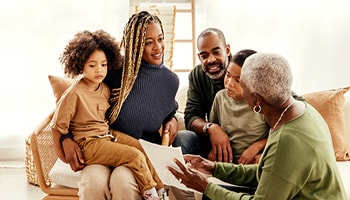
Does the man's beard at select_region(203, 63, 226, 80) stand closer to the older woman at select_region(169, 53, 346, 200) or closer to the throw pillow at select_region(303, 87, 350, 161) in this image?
the throw pillow at select_region(303, 87, 350, 161)

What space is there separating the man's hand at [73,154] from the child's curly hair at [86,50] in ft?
1.07

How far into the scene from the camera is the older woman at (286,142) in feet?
5.28

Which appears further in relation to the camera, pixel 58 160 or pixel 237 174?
pixel 58 160

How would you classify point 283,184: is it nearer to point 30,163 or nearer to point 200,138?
point 200,138

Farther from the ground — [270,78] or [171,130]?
[270,78]

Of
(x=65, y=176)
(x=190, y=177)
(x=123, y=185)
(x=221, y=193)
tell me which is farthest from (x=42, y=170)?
Answer: (x=221, y=193)

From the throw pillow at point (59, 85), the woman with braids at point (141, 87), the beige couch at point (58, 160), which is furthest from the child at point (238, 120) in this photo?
the throw pillow at point (59, 85)

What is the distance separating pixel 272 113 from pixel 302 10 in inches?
91.4

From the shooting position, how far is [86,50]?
2.34 meters

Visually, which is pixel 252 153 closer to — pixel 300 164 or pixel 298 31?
pixel 300 164

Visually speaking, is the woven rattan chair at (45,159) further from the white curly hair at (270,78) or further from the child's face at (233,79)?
the white curly hair at (270,78)

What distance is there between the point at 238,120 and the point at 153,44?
1.79 ft

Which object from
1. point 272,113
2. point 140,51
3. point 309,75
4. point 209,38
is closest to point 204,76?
point 209,38

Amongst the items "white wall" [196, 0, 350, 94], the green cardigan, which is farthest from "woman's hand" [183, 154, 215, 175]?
"white wall" [196, 0, 350, 94]
